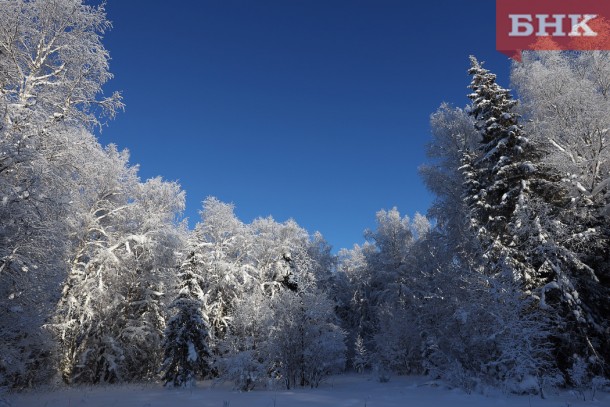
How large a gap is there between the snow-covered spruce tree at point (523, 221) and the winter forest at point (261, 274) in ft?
0.26

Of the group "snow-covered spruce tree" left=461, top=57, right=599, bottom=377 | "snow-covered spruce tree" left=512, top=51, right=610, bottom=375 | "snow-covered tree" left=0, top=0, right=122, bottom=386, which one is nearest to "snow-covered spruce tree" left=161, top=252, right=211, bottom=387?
"snow-covered tree" left=0, top=0, right=122, bottom=386

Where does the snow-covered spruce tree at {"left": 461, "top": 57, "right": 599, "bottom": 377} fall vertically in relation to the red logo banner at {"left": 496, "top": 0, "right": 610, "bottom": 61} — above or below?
below

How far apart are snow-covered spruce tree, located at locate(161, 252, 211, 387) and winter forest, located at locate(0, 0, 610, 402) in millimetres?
104

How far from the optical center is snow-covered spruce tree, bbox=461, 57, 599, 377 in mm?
12562

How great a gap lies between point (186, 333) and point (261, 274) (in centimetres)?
1059

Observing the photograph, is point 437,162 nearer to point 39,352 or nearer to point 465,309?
point 465,309

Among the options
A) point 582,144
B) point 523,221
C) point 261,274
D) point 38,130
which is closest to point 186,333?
point 261,274

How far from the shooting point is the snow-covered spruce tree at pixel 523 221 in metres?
12.6

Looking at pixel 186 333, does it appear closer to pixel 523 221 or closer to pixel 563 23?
pixel 523 221

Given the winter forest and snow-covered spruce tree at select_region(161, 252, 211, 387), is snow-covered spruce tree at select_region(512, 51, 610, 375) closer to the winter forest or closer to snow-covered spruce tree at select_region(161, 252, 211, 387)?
the winter forest

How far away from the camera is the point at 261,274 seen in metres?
30.4

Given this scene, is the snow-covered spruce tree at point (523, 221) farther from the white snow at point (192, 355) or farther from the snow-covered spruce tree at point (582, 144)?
the white snow at point (192, 355)

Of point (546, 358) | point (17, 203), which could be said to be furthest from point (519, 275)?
point (17, 203)

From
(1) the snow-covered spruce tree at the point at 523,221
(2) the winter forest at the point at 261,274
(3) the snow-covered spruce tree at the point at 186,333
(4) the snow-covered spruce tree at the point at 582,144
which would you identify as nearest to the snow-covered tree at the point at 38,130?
(2) the winter forest at the point at 261,274
